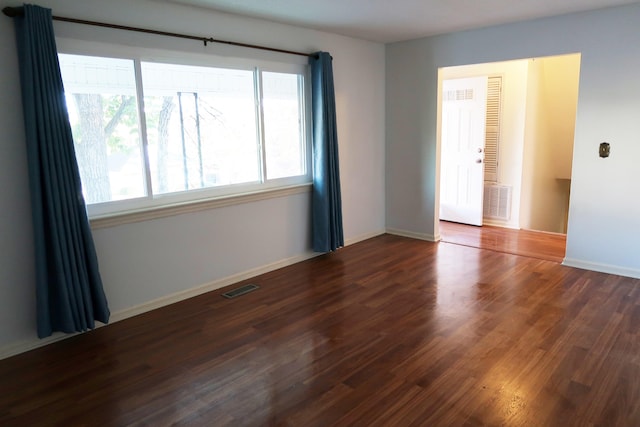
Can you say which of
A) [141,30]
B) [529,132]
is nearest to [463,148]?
[529,132]

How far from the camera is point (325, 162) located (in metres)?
4.56

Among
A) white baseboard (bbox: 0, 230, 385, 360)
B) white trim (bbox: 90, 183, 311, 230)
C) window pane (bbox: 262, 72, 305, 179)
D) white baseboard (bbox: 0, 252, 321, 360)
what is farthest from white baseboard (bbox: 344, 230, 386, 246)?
window pane (bbox: 262, 72, 305, 179)

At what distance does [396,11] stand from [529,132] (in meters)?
3.10

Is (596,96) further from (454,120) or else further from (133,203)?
(133,203)

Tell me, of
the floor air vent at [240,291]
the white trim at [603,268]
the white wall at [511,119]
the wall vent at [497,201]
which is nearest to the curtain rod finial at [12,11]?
the floor air vent at [240,291]

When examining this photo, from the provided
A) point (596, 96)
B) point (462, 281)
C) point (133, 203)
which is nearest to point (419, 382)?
point (462, 281)

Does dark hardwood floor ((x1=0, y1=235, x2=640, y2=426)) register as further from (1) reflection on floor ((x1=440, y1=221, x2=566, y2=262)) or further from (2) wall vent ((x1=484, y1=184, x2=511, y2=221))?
(2) wall vent ((x1=484, y1=184, x2=511, y2=221))

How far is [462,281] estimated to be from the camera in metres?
4.01

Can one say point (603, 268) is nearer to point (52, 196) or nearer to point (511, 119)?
point (511, 119)

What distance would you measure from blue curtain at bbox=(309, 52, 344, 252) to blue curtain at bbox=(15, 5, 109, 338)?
7.59ft

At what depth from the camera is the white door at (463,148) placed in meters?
5.86

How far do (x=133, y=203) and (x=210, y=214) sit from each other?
680 millimetres

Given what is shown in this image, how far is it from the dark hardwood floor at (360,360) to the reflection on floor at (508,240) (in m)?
0.77

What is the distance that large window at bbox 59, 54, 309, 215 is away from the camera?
3.07 meters
